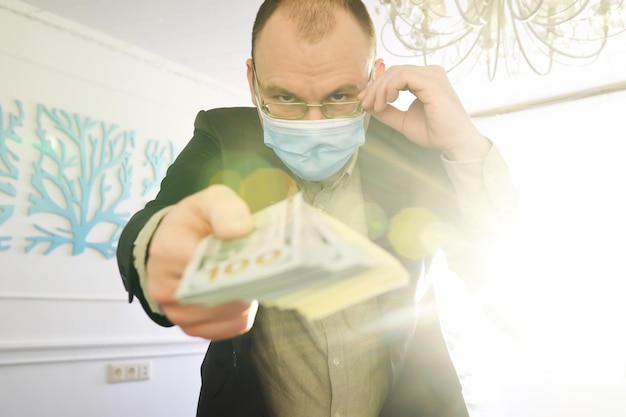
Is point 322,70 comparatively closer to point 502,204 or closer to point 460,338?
point 502,204

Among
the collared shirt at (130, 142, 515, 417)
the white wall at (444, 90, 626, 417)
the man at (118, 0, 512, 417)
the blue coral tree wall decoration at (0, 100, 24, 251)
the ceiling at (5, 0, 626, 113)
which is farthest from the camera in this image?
the white wall at (444, 90, 626, 417)

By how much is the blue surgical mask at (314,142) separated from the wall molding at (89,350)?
268 centimetres

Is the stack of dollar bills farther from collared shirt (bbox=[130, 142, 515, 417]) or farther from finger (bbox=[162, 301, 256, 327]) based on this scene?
collared shirt (bbox=[130, 142, 515, 417])

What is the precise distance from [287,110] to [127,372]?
3.12 m

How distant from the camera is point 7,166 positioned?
10.3 feet

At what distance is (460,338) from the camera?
474 centimetres

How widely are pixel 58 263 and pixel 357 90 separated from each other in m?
2.92

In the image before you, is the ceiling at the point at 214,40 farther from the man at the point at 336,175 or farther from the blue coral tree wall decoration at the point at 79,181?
the man at the point at 336,175

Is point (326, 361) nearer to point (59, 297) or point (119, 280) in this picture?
point (59, 297)

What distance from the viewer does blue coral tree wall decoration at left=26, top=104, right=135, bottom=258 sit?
10.9 feet

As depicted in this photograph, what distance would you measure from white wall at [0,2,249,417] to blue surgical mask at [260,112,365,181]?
8.67 ft

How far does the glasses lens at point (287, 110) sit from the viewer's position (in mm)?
990

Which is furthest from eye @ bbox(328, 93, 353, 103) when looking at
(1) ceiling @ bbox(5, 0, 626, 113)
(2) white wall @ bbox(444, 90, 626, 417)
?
(2) white wall @ bbox(444, 90, 626, 417)

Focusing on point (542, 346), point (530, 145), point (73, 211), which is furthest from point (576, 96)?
point (73, 211)
